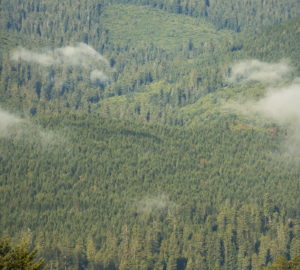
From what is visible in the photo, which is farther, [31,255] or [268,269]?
[268,269]

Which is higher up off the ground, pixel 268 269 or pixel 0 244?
pixel 268 269

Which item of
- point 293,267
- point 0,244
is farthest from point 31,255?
point 293,267

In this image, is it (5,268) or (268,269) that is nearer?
(5,268)

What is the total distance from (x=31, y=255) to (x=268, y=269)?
68337 millimetres

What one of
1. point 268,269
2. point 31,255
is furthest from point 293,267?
point 31,255

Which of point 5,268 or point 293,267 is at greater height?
point 293,267

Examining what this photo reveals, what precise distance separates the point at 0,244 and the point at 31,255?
13.9ft

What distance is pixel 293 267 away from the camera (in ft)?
542

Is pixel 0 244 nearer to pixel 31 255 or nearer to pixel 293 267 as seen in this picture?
pixel 31 255

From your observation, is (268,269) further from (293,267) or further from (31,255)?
(31,255)

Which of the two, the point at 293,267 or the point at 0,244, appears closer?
the point at 0,244

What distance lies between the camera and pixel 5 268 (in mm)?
107125

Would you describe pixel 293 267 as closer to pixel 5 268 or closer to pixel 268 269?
pixel 268 269

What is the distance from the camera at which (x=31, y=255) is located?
11050 cm
